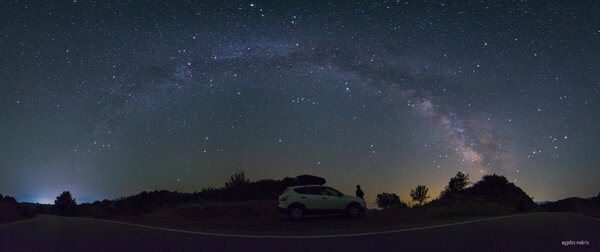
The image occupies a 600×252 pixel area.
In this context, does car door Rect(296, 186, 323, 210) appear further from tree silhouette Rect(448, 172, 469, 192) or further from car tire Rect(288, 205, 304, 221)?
tree silhouette Rect(448, 172, 469, 192)

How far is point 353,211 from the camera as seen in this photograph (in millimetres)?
15539

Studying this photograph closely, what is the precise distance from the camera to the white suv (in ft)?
49.5

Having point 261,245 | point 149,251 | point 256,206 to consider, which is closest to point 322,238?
point 261,245

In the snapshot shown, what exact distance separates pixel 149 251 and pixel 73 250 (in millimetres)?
1755

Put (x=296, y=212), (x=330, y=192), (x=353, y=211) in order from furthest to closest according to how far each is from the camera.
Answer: (x=330, y=192) → (x=353, y=211) → (x=296, y=212)

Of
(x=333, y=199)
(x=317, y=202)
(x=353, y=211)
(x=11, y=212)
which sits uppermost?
(x=333, y=199)

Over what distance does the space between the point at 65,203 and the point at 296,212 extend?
43549mm

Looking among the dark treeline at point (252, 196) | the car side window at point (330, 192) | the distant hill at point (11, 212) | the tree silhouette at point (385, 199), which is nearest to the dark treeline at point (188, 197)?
the dark treeline at point (252, 196)

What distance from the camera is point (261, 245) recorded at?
7.24 metres

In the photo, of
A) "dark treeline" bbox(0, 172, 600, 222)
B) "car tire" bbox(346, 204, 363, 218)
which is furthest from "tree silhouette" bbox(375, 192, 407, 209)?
"car tire" bbox(346, 204, 363, 218)

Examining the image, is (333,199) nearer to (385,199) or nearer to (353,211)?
(353,211)

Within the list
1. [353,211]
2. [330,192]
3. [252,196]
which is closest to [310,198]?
[330,192]

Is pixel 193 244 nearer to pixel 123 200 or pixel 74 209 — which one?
pixel 123 200

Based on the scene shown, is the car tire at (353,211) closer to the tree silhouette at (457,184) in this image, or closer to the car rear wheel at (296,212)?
the car rear wheel at (296,212)
